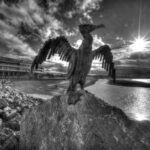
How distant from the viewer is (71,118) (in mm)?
2195

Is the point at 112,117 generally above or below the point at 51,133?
above

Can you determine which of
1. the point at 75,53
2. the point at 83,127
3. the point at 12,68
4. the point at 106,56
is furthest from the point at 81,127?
the point at 12,68

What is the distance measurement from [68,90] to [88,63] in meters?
0.85

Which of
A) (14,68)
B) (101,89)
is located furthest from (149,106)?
(14,68)

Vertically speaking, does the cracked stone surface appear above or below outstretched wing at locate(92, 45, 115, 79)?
below

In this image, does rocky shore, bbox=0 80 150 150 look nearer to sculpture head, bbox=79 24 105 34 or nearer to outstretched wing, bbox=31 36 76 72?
outstretched wing, bbox=31 36 76 72

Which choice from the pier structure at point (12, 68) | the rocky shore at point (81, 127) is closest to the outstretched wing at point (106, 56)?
the rocky shore at point (81, 127)

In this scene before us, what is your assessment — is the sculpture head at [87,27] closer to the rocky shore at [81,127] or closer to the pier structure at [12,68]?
the rocky shore at [81,127]

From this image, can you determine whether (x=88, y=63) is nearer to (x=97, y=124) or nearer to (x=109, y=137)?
(x=97, y=124)

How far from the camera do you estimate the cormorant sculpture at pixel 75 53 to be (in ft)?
8.33

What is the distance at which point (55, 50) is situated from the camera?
8.89 ft

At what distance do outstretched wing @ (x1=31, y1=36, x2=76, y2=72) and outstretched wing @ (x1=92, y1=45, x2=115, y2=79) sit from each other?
2.14 ft

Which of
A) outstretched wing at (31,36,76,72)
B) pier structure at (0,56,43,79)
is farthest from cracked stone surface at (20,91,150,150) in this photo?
pier structure at (0,56,43,79)

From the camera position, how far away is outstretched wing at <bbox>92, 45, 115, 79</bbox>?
2750mm
